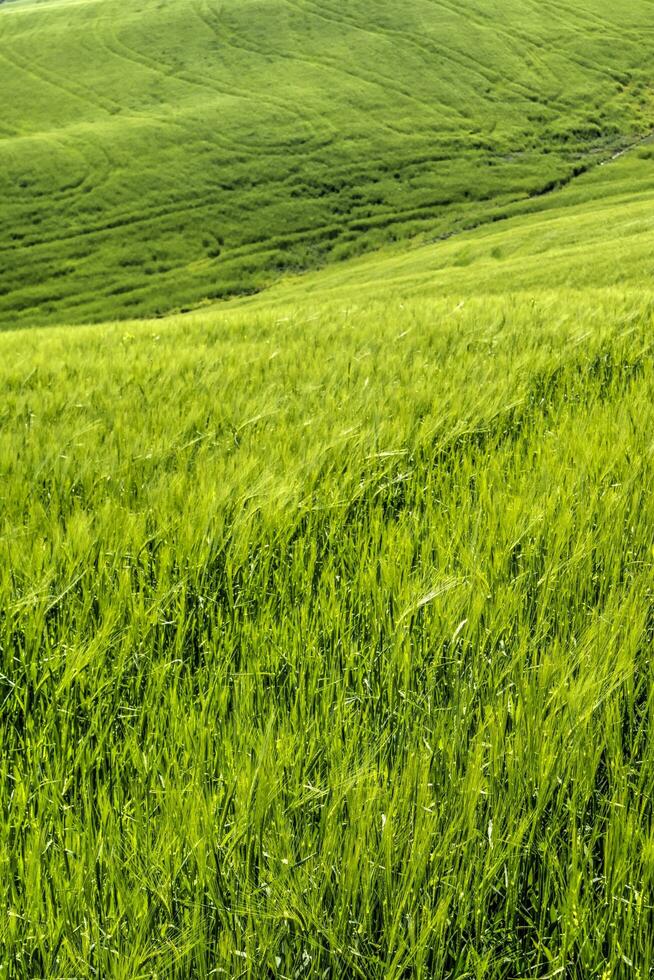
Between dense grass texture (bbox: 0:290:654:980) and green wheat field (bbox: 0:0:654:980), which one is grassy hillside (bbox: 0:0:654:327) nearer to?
green wheat field (bbox: 0:0:654:980)

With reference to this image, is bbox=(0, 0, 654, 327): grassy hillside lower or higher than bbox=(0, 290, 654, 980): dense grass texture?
higher

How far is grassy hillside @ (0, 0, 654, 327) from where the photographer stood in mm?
50938

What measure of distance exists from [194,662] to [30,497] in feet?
3.15

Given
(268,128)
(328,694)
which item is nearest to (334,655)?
(328,694)

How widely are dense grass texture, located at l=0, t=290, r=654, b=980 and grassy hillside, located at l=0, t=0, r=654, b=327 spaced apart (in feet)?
150

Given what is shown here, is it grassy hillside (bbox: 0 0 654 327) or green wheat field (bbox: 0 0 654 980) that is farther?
grassy hillside (bbox: 0 0 654 327)

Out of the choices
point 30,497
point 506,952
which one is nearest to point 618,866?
point 506,952

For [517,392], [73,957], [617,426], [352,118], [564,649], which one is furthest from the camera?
[352,118]

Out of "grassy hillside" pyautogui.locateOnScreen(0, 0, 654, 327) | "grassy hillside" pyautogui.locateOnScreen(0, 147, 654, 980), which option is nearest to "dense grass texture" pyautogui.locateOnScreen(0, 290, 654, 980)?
"grassy hillside" pyautogui.locateOnScreen(0, 147, 654, 980)

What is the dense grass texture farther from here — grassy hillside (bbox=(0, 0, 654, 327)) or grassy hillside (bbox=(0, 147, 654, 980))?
grassy hillside (bbox=(0, 0, 654, 327))

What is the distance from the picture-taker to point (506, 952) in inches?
41.0

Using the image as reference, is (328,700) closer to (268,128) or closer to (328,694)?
(328,694)

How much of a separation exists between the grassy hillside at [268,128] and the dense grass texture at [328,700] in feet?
150

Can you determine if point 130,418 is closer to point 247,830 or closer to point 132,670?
point 132,670
